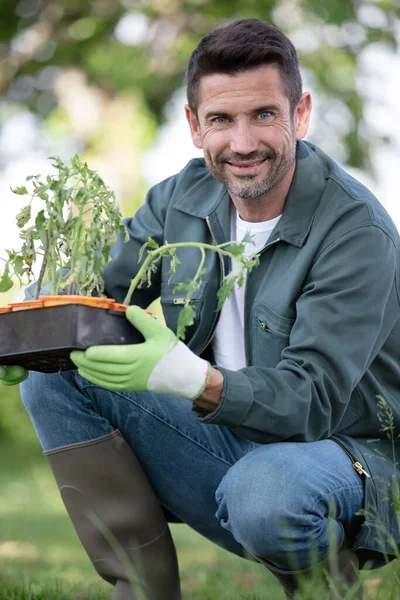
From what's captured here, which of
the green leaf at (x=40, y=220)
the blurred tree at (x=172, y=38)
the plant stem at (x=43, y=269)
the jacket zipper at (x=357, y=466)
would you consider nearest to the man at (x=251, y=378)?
the jacket zipper at (x=357, y=466)

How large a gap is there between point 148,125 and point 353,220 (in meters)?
5.99

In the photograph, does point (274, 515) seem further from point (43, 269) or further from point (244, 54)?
point (244, 54)

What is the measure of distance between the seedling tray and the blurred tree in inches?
238

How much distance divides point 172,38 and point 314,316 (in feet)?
A: 20.5

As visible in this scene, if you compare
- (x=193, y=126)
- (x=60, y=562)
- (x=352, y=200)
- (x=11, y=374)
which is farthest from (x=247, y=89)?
(x=60, y=562)

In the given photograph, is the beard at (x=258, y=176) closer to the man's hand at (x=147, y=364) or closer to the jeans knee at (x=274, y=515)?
the man's hand at (x=147, y=364)

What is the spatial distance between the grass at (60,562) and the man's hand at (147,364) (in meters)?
0.53

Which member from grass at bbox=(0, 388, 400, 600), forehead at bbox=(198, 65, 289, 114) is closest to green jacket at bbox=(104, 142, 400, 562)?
forehead at bbox=(198, 65, 289, 114)

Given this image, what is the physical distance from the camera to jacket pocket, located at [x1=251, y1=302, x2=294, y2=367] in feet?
8.05

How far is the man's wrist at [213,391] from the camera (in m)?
2.11

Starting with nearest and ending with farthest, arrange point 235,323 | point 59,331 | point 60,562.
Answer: point 59,331 → point 235,323 → point 60,562

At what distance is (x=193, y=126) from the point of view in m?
2.79

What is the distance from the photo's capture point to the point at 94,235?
2.13m

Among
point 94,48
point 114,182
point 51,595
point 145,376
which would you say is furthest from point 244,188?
point 94,48
